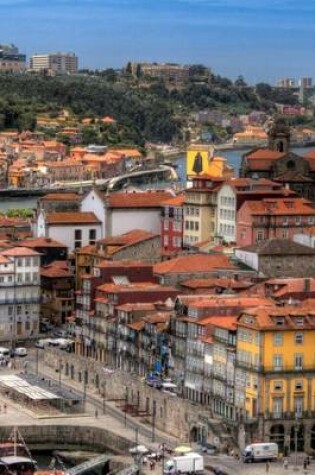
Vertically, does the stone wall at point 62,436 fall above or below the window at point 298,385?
below

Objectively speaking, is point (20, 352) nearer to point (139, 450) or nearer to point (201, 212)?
point (201, 212)

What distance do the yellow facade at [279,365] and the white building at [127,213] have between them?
19.3m

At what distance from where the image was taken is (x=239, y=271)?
49.8 meters

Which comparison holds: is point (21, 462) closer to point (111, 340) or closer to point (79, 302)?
point (111, 340)

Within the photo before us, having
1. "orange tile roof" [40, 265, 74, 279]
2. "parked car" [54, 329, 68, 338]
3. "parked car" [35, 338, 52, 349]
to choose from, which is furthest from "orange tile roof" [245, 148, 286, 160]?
"parked car" [35, 338, 52, 349]

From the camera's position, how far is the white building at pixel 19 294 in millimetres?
52125

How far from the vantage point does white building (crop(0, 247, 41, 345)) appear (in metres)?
52.1

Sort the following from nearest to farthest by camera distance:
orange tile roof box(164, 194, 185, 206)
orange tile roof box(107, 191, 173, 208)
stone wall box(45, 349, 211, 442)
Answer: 1. stone wall box(45, 349, 211, 442)
2. orange tile roof box(164, 194, 185, 206)
3. orange tile roof box(107, 191, 173, 208)

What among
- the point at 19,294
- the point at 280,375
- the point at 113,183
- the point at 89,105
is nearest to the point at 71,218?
the point at 19,294

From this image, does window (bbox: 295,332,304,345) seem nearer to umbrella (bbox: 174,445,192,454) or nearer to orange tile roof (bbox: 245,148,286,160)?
umbrella (bbox: 174,445,192,454)

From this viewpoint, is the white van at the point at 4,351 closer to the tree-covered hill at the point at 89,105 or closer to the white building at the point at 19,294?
the white building at the point at 19,294

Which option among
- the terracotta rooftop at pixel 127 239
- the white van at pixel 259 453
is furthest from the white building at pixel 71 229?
the white van at pixel 259 453

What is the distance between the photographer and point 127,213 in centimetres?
5862

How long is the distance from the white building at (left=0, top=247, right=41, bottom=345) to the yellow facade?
545 inches
